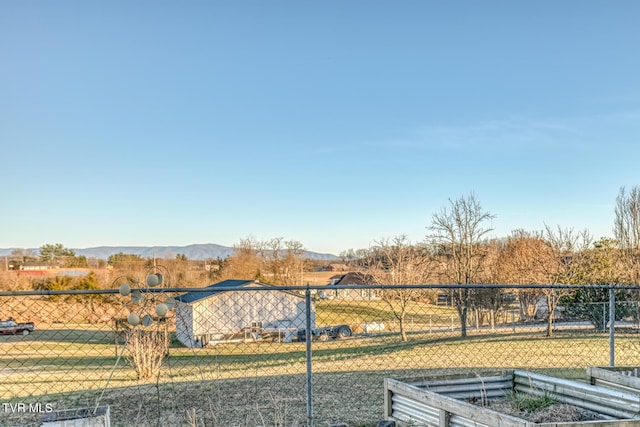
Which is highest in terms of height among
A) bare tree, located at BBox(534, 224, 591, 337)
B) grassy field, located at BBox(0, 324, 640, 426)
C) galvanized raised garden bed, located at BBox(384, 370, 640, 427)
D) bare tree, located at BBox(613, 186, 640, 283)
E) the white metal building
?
bare tree, located at BBox(613, 186, 640, 283)

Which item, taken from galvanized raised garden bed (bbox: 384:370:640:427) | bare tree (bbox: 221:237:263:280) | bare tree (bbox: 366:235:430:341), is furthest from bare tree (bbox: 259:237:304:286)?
galvanized raised garden bed (bbox: 384:370:640:427)

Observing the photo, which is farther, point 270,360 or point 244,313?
point 244,313

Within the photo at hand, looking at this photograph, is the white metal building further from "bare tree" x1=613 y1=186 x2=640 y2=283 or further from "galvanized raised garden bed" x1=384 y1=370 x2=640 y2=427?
"galvanized raised garden bed" x1=384 y1=370 x2=640 y2=427

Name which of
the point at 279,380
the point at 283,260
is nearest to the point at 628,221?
the point at 279,380

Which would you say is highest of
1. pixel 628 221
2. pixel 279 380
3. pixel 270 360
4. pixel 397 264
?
pixel 628 221

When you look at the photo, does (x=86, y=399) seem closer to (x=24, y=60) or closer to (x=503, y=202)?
(x=24, y=60)

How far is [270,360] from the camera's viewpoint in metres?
14.0

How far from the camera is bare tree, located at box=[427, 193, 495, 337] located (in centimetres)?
2017

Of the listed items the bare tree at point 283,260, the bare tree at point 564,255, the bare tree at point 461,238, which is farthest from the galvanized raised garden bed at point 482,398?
the bare tree at point 283,260

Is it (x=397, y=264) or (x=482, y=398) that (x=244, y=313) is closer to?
(x=397, y=264)

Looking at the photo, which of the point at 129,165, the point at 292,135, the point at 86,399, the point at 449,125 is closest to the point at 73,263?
the point at 129,165

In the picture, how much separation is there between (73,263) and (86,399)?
3378 centimetres

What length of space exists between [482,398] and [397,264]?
58.8ft

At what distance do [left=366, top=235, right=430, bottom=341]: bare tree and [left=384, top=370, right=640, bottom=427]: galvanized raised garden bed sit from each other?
14851 mm
